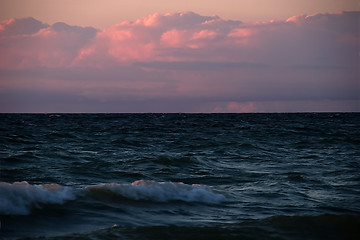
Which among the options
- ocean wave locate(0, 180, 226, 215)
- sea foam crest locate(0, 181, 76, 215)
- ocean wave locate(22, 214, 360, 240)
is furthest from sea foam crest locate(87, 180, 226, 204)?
ocean wave locate(22, 214, 360, 240)

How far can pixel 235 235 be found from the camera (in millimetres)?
6582

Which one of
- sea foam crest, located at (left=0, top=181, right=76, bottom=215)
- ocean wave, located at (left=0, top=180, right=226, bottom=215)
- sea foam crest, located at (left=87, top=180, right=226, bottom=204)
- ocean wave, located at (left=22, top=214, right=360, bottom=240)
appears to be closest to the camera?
ocean wave, located at (left=22, top=214, right=360, bottom=240)

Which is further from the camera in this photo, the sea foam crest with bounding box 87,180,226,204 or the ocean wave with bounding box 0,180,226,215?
the sea foam crest with bounding box 87,180,226,204

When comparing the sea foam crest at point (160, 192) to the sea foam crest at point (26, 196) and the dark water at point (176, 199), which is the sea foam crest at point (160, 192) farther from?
the sea foam crest at point (26, 196)

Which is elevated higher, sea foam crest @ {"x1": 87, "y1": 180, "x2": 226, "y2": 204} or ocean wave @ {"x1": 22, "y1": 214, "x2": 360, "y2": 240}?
sea foam crest @ {"x1": 87, "y1": 180, "x2": 226, "y2": 204}

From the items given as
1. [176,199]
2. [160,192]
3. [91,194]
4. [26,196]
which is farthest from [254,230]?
[26,196]

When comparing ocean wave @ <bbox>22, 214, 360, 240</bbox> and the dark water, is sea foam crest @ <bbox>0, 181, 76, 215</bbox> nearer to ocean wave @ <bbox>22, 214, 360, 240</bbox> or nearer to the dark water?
the dark water

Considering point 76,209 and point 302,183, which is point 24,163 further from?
point 302,183

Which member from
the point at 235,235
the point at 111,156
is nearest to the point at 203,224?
the point at 235,235

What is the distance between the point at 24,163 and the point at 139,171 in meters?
3.84

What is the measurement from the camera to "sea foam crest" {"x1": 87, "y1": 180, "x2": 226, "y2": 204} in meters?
9.00

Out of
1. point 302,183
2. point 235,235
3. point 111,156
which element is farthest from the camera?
point 111,156

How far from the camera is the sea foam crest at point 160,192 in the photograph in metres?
9.00

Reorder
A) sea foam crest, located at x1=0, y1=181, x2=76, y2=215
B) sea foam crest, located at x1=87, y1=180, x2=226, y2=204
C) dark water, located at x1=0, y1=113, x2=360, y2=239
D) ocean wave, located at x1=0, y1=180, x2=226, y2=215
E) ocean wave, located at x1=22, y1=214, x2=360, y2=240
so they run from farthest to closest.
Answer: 1. sea foam crest, located at x1=87, y1=180, x2=226, y2=204
2. ocean wave, located at x1=0, y1=180, x2=226, y2=215
3. sea foam crest, located at x1=0, y1=181, x2=76, y2=215
4. dark water, located at x1=0, y1=113, x2=360, y2=239
5. ocean wave, located at x1=22, y1=214, x2=360, y2=240
